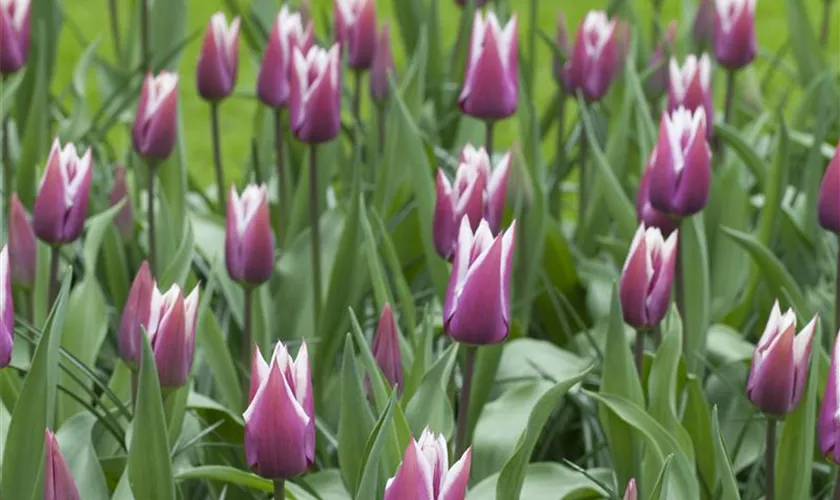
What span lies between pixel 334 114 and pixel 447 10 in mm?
4238

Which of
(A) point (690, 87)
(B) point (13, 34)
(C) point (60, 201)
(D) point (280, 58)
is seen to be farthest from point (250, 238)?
(A) point (690, 87)

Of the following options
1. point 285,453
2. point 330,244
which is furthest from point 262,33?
point 285,453

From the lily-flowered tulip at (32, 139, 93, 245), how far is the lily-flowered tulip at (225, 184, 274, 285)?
180 millimetres

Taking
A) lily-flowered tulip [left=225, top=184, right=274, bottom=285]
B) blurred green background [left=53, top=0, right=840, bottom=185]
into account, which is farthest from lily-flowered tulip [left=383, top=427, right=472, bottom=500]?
blurred green background [left=53, top=0, right=840, bottom=185]

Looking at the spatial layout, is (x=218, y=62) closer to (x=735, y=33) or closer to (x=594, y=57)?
(x=594, y=57)

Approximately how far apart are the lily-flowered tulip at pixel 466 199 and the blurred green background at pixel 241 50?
112 inches

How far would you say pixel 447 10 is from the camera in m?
6.06

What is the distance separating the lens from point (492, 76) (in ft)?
6.35

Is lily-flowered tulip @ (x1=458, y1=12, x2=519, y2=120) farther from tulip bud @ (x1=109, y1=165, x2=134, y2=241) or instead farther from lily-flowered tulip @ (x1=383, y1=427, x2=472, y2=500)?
lily-flowered tulip @ (x1=383, y1=427, x2=472, y2=500)

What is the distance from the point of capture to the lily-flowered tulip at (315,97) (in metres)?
1.88

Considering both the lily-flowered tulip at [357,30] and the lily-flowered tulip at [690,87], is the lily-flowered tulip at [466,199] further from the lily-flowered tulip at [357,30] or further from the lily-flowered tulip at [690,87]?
the lily-flowered tulip at [357,30]

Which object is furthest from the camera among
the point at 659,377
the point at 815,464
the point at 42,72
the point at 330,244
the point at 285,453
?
the point at 42,72

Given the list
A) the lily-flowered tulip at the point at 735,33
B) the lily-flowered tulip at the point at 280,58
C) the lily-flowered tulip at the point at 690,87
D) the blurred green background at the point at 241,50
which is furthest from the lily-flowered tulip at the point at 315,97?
the blurred green background at the point at 241,50

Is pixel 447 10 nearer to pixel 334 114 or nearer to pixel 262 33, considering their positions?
pixel 262 33
